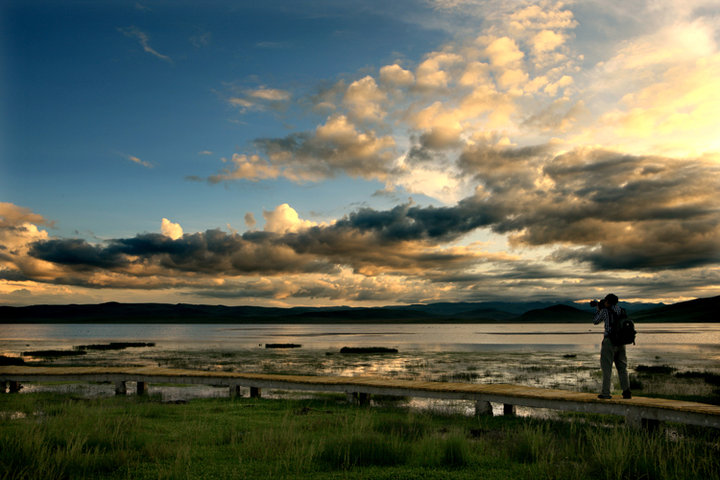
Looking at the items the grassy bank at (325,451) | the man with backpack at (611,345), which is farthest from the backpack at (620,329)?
the grassy bank at (325,451)

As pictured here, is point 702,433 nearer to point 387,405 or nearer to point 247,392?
point 387,405

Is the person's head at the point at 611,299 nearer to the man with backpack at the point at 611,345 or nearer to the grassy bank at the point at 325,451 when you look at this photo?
the man with backpack at the point at 611,345

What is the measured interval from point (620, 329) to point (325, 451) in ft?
26.8

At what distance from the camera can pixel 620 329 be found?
1359 cm

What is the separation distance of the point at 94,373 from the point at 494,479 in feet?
59.1

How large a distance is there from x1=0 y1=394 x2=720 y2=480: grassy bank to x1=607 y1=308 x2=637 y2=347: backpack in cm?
233

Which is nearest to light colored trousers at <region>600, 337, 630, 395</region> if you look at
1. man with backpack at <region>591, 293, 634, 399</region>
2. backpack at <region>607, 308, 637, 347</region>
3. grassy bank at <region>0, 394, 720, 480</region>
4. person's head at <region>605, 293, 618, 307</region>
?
man with backpack at <region>591, 293, 634, 399</region>

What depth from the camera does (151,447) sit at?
1095 cm

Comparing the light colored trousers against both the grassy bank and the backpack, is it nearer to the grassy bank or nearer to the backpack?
the backpack

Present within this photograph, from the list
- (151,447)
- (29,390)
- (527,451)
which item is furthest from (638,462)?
(29,390)

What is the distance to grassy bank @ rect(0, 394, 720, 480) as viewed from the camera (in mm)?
9555

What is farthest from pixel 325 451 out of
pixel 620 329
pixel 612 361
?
pixel 620 329

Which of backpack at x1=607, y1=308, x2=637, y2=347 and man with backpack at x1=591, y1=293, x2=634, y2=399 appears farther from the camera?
man with backpack at x1=591, y1=293, x2=634, y2=399

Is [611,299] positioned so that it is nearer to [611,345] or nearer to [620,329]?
[620,329]
